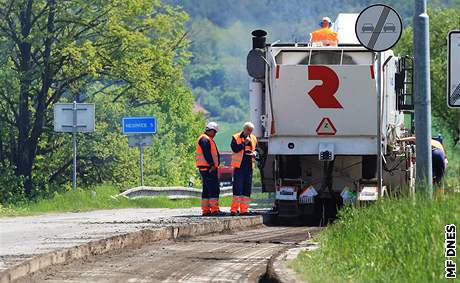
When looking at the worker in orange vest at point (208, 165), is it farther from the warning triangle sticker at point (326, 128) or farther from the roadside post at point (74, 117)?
the roadside post at point (74, 117)

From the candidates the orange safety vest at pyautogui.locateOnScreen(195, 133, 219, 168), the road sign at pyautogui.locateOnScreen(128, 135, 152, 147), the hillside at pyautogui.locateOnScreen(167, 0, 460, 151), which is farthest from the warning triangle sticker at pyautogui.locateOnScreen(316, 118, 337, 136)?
the hillside at pyautogui.locateOnScreen(167, 0, 460, 151)

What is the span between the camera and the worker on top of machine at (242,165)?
23.8 meters

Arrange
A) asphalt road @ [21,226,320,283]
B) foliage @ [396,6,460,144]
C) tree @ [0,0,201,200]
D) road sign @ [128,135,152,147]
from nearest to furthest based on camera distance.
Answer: asphalt road @ [21,226,320,283] < road sign @ [128,135,152,147] < tree @ [0,0,201,200] < foliage @ [396,6,460,144]

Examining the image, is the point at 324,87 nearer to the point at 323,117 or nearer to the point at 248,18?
the point at 323,117

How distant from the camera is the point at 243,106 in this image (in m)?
168

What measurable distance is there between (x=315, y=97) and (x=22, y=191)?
2448 centimetres

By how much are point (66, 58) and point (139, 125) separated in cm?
409

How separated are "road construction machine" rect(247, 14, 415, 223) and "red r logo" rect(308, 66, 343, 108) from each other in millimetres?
17

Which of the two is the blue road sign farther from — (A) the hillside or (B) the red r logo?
(A) the hillside

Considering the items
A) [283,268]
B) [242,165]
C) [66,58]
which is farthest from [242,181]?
[66,58]

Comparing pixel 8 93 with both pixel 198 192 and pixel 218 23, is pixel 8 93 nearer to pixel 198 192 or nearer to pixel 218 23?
pixel 198 192

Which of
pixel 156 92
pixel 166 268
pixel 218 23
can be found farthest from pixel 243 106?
pixel 166 268

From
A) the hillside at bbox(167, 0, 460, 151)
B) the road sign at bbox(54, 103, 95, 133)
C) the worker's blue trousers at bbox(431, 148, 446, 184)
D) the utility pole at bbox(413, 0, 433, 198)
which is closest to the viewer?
the utility pole at bbox(413, 0, 433, 198)

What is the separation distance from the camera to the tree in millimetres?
45188
